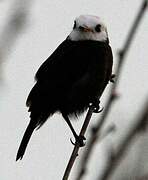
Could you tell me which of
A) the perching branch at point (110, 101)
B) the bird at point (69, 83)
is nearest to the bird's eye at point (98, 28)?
the bird at point (69, 83)

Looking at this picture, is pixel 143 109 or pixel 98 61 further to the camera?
pixel 98 61

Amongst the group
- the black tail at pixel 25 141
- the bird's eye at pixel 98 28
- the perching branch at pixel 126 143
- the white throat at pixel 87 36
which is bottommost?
the black tail at pixel 25 141

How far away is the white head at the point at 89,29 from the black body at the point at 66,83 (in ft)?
0.74

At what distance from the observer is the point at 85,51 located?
422 cm

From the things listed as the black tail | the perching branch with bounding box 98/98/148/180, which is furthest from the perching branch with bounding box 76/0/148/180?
the black tail

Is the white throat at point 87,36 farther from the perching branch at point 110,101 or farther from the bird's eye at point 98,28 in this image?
the perching branch at point 110,101

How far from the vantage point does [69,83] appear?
13.3 feet

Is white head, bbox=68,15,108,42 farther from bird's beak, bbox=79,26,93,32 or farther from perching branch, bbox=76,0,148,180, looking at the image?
perching branch, bbox=76,0,148,180

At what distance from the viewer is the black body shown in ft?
13.2

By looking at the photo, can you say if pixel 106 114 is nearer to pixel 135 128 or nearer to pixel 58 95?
pixel 135 128

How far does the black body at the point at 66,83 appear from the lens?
13.2 ft

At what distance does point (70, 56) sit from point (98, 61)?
0.67 ft

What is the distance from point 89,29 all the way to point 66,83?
51 cm

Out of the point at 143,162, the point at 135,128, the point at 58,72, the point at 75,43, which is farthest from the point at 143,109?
the point at 75,43
